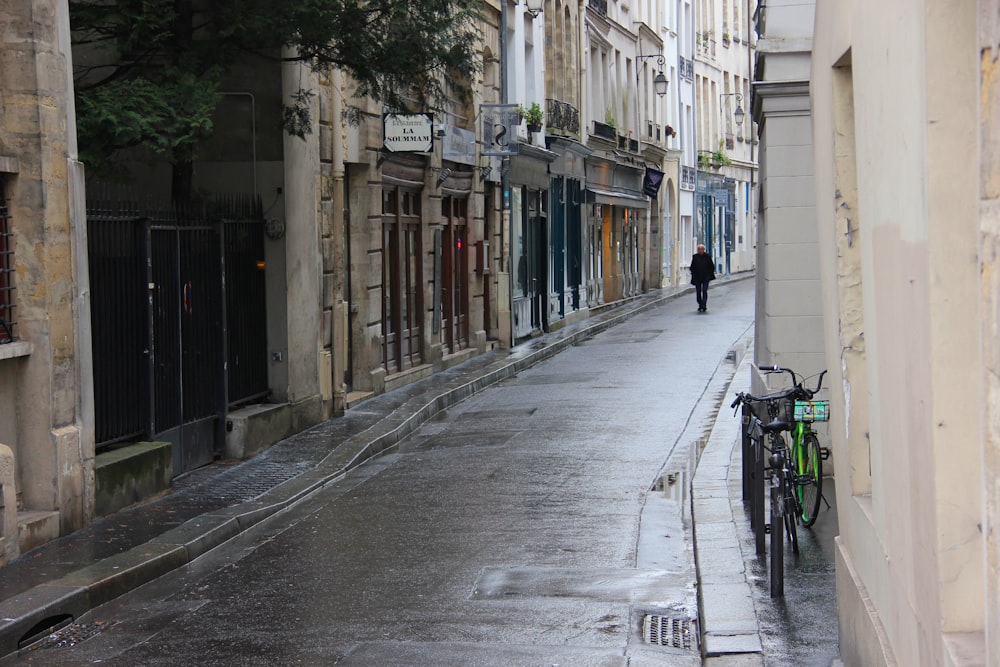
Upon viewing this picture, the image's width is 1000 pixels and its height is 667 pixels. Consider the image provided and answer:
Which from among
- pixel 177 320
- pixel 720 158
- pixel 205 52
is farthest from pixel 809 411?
pixel 720 158

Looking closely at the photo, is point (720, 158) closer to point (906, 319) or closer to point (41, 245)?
point (41, 245)

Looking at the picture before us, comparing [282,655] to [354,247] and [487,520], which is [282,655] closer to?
[487,520]

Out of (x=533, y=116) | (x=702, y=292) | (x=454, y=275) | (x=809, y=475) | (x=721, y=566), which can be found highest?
(x=533, y=116)

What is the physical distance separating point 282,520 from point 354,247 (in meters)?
7.27

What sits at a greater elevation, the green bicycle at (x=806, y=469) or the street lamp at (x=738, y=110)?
the street lamp at (x=738, y=110)

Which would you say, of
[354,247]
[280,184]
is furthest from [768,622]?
[354,247]

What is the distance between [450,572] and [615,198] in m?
32.6

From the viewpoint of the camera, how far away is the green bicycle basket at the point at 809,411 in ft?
28.3

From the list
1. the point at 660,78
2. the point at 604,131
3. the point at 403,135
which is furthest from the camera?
the point at 660,78

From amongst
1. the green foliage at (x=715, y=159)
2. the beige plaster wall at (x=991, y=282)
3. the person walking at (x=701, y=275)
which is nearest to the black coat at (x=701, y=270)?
the person walking at (x=701, y=275)

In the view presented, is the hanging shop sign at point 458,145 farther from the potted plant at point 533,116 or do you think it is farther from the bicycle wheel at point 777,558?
the bicycle wheel at point 777,558

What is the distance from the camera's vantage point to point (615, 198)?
40844 mm

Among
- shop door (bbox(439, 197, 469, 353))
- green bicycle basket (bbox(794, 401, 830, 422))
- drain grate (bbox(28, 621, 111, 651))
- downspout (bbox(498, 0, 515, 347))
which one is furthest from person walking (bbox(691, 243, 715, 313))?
drain grate (bbox(28, 621, 111, 651))

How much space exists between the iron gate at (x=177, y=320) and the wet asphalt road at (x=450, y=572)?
154cm
